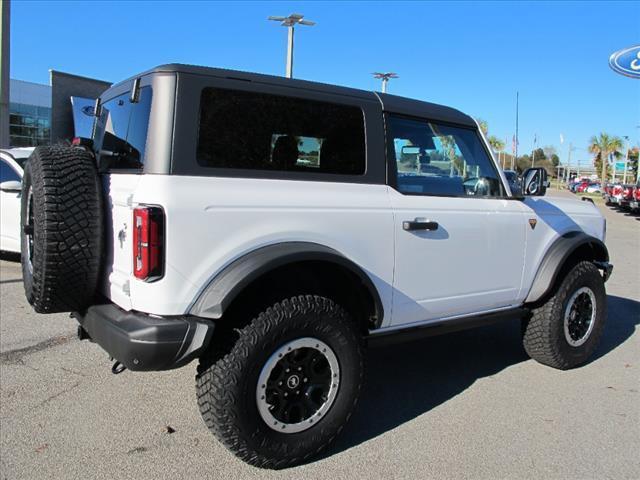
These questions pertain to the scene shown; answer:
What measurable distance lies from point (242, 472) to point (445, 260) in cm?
176

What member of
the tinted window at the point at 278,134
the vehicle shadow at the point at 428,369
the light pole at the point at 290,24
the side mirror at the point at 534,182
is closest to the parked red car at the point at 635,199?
the light pole at the point at 290,24

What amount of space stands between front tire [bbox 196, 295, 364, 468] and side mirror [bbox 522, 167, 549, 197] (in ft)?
6.22

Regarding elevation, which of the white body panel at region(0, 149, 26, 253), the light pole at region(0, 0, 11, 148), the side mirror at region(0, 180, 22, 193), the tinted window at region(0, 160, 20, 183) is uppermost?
the light pole at region(0, 0, 11, 148)

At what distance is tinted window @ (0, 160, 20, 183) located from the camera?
7.53m

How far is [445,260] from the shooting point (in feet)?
11.8

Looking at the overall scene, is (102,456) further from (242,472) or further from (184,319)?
(184,319)

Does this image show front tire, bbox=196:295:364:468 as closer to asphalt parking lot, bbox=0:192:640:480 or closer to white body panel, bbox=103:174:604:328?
asphalt parking lot, bbox=0:192:640:480

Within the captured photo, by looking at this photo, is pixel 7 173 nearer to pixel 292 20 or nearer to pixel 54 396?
pixel 54 396

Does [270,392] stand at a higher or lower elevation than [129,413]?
higher

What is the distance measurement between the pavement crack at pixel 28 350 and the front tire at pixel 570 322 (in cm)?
392

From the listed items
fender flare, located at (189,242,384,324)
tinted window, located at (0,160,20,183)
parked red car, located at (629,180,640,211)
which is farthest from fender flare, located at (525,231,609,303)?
parked red car, located at (629,180,640,211)

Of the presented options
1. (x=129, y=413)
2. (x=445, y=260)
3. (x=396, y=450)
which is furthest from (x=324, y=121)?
(x=129, y=413)

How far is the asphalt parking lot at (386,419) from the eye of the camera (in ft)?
9.79

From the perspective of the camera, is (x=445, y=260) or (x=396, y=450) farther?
(x=445, y=260)
